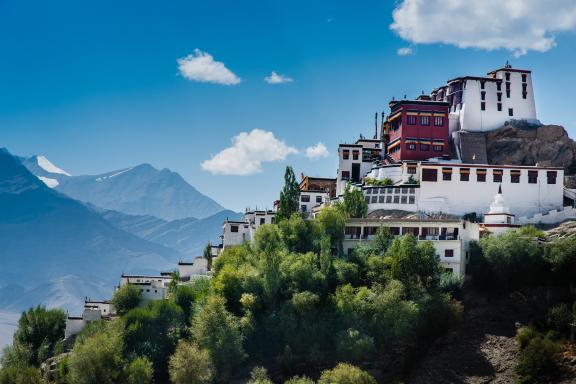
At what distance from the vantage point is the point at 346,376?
59344 millimetres

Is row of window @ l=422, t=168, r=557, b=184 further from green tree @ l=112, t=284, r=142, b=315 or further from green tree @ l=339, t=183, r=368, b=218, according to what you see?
green tree @ l=112, t=284, r=142, b=315

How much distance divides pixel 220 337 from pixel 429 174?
28893 millimetres

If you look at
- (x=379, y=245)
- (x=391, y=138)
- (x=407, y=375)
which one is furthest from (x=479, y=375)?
(x=391, y=138)

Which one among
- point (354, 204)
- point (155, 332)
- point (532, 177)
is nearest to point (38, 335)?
point (155, 332)

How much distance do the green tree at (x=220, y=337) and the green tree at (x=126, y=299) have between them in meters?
17.1

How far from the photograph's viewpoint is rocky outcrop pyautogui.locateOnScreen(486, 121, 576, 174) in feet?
306

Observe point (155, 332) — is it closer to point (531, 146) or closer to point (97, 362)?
point (97, 362)

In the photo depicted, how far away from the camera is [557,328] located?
209ft

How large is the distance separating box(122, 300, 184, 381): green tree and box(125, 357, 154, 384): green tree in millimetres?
3217

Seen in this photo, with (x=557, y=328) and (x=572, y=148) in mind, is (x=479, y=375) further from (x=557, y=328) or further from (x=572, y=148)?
(x=572, y=148)

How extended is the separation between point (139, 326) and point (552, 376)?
36201mm

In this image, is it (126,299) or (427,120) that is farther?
(427,120)

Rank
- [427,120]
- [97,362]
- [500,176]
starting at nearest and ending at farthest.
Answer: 1. [97,362]
2. [500,176]
3. [427,120]

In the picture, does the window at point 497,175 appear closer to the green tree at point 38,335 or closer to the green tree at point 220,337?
the green tree at point 220,337
